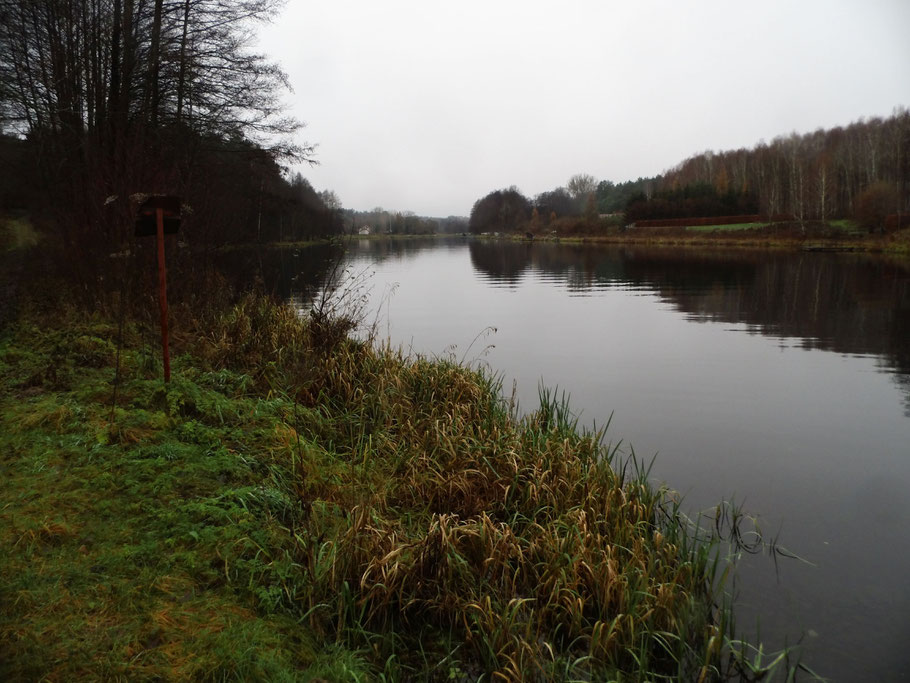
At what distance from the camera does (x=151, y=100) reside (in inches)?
631

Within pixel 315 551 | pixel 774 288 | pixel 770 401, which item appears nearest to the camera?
pixel 315 551

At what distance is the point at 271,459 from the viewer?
5.55 m

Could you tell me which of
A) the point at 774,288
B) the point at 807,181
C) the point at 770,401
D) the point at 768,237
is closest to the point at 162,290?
the point at 770,401

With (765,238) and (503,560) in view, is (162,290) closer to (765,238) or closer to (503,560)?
(503,560)

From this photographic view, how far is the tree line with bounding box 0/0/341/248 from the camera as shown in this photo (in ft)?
44.9

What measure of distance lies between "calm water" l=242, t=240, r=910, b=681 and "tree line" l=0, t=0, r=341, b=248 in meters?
5.04

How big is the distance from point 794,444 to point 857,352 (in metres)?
7.32

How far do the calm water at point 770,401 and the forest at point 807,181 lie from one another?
35669mm

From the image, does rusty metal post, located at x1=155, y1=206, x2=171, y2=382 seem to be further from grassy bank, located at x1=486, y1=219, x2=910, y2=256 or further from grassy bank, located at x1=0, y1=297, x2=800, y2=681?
grassy bank, located at x1=486, y1=219, x2=910, y2=256

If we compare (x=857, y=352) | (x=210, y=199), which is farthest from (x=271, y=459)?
(x=857, y=352)

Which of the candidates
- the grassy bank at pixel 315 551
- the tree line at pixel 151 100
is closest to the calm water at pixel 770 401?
the grassy bank at pixel 315 551

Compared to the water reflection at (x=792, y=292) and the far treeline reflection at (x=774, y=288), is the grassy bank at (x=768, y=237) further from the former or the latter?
the water reflection at (x=792, y=292)

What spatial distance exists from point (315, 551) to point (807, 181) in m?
71.2

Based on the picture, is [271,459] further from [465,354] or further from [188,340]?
[465,354]
